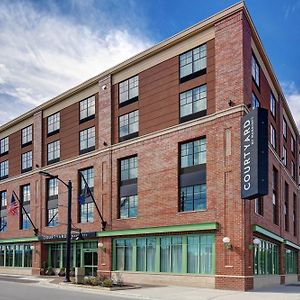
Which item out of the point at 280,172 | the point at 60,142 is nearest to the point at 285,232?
the point at 280,172

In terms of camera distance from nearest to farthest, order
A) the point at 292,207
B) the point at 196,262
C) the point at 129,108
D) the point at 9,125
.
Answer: the point at 196,262 < the point at 129,108 < the point at 292,207 < the point at 9,125

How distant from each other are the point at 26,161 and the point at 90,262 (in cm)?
1693

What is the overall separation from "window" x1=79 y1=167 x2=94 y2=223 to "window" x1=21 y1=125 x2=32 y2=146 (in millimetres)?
12143

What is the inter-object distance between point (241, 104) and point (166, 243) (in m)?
11.3

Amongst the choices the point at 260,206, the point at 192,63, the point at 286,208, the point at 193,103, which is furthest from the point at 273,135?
the point at 192,63

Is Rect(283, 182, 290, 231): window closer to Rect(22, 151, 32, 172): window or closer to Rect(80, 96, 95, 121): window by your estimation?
Rect(80, 96, 95, 121): window

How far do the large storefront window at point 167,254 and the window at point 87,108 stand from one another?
12.1m

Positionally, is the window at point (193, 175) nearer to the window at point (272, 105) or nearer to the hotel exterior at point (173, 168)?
the hotel exterior at point (173, 168)

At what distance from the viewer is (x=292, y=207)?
174 ft

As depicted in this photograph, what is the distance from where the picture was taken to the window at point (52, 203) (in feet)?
159

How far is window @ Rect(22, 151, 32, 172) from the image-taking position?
54.3 metres

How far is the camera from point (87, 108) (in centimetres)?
4588

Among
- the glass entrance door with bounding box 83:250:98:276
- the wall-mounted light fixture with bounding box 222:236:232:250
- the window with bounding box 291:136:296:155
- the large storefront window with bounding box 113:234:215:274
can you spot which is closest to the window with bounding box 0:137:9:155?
the glass entrance door with bounding box 83:250:98:276

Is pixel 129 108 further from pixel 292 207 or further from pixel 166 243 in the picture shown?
pixel 292 207
